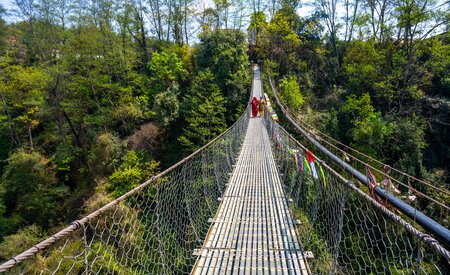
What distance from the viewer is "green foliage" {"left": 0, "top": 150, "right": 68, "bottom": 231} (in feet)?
29.0

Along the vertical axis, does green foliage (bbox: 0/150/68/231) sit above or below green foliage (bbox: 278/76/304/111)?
below

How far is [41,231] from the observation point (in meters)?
8.33

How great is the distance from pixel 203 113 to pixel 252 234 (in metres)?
8.32

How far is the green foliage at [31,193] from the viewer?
8844 mm

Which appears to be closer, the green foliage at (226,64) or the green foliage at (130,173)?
the green foliage at (130,173)

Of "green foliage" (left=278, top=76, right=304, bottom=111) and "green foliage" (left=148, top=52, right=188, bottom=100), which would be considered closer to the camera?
"green foliage" (left=278, top=76, right=304, bottom=111)

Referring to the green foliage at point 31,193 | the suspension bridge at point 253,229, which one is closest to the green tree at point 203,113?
the green foliage at point 31,193

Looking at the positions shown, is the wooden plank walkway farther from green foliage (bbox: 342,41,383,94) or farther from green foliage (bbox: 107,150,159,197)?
green foliage (bbox: 342,41,383,94)

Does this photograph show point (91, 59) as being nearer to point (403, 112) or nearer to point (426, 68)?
point (403, 112)

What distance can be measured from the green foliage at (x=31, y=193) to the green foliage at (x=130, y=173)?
2862 millimetres

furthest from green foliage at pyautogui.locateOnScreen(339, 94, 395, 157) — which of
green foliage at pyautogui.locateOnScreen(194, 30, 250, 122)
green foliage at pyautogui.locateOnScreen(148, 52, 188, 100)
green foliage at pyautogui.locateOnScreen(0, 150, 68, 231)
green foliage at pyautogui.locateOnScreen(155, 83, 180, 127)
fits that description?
green foliage at pyautogui.locateOnScreen(0, 150, 68, 231)

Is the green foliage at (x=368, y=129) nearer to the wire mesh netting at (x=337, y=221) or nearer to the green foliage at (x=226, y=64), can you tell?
the wire mesh netting at (x=337, y=221)

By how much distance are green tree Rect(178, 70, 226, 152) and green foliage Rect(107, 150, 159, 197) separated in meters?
1.72

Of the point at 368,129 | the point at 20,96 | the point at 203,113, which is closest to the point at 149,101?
the point at 203,113
